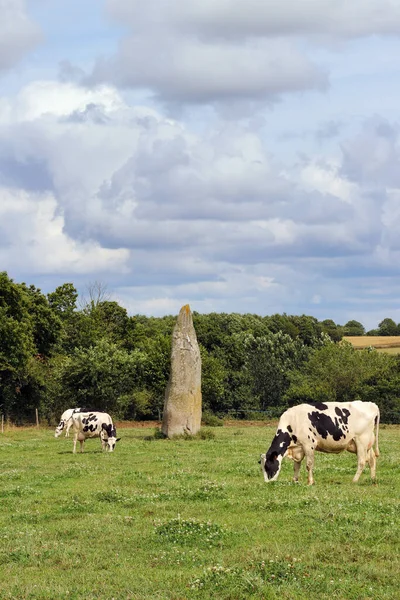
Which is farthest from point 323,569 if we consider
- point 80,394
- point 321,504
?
point 80,394

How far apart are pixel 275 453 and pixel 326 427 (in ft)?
5.22

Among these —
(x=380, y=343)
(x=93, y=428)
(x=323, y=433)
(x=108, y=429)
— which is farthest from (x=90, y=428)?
(x=380, y=343)

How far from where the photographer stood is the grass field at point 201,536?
10711 mm

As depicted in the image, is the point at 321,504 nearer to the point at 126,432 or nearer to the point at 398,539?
the point at 398,539

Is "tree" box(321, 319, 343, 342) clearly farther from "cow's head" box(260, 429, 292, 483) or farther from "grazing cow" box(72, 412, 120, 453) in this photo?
"cow's head" box(260, 429, 292, 483)

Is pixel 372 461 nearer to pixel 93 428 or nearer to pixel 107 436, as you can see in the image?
pixel 107 436

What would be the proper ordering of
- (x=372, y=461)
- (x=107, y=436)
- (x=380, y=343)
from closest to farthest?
(x=372, y=461) → (x=107, y=436) → (x=380, y=343)

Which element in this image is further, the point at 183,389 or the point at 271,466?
the point at 183,389

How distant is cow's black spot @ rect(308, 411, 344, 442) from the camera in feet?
67.3

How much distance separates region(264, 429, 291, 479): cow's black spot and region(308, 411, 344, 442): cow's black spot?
841 millimetres

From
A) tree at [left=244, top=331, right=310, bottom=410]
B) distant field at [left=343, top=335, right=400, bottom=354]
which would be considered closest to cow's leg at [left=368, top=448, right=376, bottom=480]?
tree at [left=244, top=331, right=310, bottom=410]

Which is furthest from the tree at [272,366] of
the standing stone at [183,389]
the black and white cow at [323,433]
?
the black and white cow at [323,433]

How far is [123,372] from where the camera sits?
61594 mm

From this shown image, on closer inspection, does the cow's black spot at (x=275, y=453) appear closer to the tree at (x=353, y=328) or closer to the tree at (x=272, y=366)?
the tree at (x=272, y=366)
